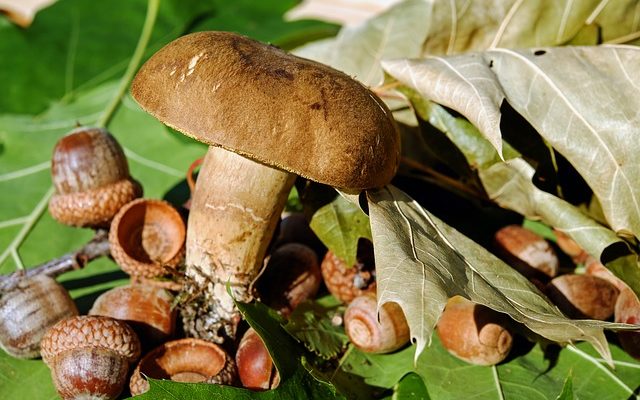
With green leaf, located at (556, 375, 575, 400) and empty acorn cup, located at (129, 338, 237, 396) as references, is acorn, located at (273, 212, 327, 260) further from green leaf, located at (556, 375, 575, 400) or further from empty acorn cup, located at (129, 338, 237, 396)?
green leaf, located at (556, 375, 575, 400)

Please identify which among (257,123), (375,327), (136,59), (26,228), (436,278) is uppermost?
(257,123)

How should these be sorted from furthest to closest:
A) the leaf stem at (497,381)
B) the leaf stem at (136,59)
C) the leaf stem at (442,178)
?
the leaf stem at (136,59)
the leaf stem at (442,178)
the leaf stem at (497,381)

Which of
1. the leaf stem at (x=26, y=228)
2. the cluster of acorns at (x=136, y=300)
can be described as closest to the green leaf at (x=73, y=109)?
the leaf stem at (x=26, y=228)

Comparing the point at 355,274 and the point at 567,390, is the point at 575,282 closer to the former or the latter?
the point at 567,390

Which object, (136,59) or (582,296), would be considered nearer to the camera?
(582,296)

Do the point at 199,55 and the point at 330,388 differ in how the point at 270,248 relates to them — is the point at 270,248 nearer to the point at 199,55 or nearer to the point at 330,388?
the point at 330,388

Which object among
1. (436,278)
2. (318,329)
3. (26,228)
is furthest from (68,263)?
(436,278)

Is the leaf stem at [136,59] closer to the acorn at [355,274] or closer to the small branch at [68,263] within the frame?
the small branch at [68,263]

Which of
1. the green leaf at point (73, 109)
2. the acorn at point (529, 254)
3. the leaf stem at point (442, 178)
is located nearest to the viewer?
the acorn at point (529, 254)
